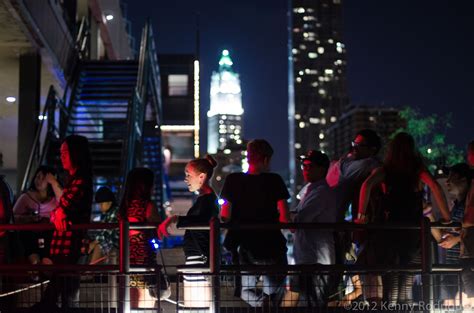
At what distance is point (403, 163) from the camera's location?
703 centimetres

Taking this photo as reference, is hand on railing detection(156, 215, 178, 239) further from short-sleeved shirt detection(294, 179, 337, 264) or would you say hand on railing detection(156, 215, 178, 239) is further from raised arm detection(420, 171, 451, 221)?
raised arm detection(420, 171, 451, 221)

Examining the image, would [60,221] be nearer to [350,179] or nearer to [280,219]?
[280,219]

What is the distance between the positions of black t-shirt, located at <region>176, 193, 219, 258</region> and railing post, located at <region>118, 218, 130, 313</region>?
61 centimetres

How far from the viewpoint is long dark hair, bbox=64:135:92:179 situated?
7.08 m

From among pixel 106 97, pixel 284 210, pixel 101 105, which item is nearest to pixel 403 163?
pixel 284 210

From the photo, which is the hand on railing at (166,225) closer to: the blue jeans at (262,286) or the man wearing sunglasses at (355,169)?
the blue jeans at (262,286)

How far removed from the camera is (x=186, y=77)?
2522 inches

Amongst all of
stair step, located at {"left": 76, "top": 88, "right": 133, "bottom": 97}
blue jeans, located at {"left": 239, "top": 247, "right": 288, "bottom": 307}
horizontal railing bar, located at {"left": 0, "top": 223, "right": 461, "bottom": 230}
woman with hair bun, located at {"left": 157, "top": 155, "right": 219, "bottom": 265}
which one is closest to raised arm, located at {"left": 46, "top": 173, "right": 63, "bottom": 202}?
horizontal railing bar, located at {"left": 0, "top": 223, "right": 461, "bottom": 230}

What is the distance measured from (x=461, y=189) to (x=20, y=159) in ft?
38.9

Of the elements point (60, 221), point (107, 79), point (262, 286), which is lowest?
point (262, 286)

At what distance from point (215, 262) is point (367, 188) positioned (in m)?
1.53

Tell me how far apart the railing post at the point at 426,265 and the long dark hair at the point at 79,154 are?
305cm

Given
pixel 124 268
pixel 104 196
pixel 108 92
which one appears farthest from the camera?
pixel 108 92

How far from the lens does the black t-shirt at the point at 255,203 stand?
7.02 metres
